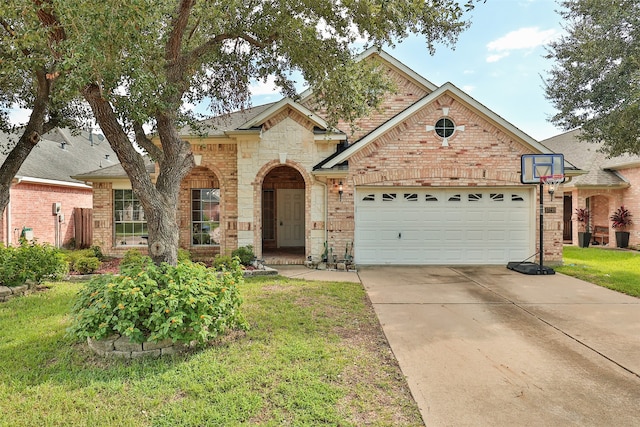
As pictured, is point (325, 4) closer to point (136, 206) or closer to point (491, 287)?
point (491, 287)

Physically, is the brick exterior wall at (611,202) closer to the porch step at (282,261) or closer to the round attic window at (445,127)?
the round attic window at (445,127)

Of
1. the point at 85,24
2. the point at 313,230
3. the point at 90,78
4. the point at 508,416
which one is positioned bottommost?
the point at 508,416

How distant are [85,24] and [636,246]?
19914mm

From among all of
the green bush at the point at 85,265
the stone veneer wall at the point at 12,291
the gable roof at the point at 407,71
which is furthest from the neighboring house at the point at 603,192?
the stone veneer wall at the point at 12,291

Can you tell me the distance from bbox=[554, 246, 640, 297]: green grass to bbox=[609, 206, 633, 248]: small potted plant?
1060mm

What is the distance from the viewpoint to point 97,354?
4.25 meters

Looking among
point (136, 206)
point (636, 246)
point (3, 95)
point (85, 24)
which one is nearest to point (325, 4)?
point (85, 24)

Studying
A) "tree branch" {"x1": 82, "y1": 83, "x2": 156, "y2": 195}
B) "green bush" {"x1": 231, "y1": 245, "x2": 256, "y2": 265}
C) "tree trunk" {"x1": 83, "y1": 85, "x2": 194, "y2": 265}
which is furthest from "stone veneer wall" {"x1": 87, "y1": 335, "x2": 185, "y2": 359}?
"green bush" {"x1": 231, "y1": 245, "x2": 256, "y2": 265}

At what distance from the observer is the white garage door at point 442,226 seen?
35.4 ft

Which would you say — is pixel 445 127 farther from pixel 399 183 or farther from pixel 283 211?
pixel 283 211

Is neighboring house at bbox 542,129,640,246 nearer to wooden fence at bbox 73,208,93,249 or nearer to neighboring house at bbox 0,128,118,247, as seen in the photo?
neighboring house at bbox 0,128,118,247

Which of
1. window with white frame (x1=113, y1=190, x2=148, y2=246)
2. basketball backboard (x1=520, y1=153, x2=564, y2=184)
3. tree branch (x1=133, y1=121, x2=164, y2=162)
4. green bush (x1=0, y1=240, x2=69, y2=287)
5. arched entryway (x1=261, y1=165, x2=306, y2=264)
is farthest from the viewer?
arched entryway (x1=261, y1=165, x2=306, y2=264)

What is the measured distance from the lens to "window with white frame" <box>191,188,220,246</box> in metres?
12.1

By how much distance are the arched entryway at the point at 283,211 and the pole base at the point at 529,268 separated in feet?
24.9
